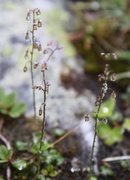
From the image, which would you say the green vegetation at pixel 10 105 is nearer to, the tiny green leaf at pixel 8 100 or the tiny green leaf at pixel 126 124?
the tiny green leaf at pixel 8 100

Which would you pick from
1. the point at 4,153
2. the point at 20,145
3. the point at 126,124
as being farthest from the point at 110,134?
the point at 4,153

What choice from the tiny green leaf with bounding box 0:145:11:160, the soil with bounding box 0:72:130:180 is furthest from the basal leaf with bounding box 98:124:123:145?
the tiny green leaf with bounding box 0:145:11:160

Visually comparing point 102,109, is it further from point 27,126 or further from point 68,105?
point 27,126

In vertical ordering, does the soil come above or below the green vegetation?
below

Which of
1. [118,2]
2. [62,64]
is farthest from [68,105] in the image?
[118,2]

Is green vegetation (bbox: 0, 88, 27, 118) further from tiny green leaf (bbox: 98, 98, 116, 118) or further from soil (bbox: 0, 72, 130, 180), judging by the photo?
tiny green leaf (bbox: 98, 98, 116, 118)

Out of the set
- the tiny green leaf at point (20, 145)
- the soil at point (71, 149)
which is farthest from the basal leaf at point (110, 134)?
the tiny green leaf at point (20, 145)
